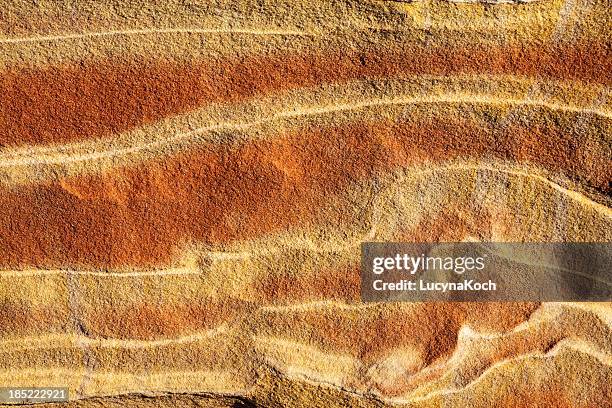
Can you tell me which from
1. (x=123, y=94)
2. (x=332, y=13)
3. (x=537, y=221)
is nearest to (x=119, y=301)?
(x=123, y=94)

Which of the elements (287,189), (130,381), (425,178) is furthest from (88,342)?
(425,178)

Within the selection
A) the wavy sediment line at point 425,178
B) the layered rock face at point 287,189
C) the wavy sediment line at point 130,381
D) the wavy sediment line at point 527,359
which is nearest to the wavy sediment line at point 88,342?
the layered rock face at point 287,189

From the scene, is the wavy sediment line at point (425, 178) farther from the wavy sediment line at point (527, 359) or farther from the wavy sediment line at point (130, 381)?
the wavy sediment line at point (527, 359)

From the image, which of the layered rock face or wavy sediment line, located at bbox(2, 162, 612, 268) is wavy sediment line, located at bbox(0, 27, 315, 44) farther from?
wavy sediment line, located at bbox(2, 162, 612, 268)

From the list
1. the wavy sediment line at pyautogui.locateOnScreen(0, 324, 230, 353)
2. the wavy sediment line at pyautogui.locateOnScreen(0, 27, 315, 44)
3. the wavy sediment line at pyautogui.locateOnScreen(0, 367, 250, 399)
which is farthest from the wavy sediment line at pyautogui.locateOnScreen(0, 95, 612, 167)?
the wavy sediment line at pyautogui.locateOnScreen(0, 367, 250, 399)

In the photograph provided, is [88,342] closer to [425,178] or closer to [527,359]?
[425,178]

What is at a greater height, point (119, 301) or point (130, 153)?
point (130, 153)

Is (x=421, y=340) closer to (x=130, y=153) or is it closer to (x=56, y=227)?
(x=130, y=153)
